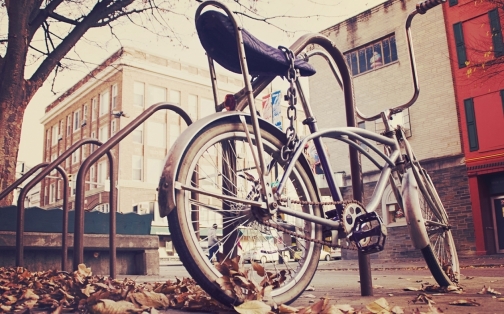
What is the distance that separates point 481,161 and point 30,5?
596 inches

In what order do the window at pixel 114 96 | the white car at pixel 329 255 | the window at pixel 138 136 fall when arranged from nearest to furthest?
the white car at pixel 329 255, the window at pixel 138 136, the window at pixel 114 96

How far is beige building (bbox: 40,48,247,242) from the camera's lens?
120ft

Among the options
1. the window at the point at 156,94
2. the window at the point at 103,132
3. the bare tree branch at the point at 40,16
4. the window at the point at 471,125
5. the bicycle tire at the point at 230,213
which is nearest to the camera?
the bicycle tire at the point at 230,213

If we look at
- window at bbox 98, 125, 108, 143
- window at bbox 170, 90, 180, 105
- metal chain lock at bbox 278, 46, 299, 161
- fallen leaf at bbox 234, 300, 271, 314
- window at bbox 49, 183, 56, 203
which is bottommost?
fallen leaf at bbox 234, 300, 271, 314

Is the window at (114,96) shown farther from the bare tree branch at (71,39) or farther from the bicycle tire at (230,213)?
the bicycle tire at (230,213)

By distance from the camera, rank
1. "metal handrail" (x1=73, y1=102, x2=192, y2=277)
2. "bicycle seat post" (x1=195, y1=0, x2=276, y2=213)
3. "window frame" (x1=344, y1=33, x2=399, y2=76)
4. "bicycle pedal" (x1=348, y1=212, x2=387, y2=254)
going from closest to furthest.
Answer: "bicycle seat post" (x1=195, y1=0, x2=276, y2=213) → "bicycle pedal" (x1=348, y1=212, x2=387, y2=254) → "metal handrail" (x1=73, y1=102, x2=192, y2=277) → "window frame" (x1=344, y1=33, x2=399, y2=76)

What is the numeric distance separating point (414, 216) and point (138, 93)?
36.0 meters

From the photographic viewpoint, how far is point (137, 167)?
37.5 metres

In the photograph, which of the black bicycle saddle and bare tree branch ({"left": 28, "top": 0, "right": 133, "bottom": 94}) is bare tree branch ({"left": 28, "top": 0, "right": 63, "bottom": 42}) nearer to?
bare tree branch ({"left": 28, "top": 0, "right": 133, "bottom": 94})

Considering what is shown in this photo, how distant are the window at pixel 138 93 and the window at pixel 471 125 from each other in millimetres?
25797

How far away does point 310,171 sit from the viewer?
275 centimetres

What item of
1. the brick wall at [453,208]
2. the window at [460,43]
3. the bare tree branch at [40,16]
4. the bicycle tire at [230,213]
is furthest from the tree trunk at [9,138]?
the window at [460,43]

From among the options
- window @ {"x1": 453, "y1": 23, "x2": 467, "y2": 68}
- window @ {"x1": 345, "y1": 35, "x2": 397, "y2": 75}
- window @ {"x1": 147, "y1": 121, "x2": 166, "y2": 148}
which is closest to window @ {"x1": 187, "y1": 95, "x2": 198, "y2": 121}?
window @ {"x1": 147, "y1": 121, "x2": 166, "y2": 148}

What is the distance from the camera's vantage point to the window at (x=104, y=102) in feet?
128
